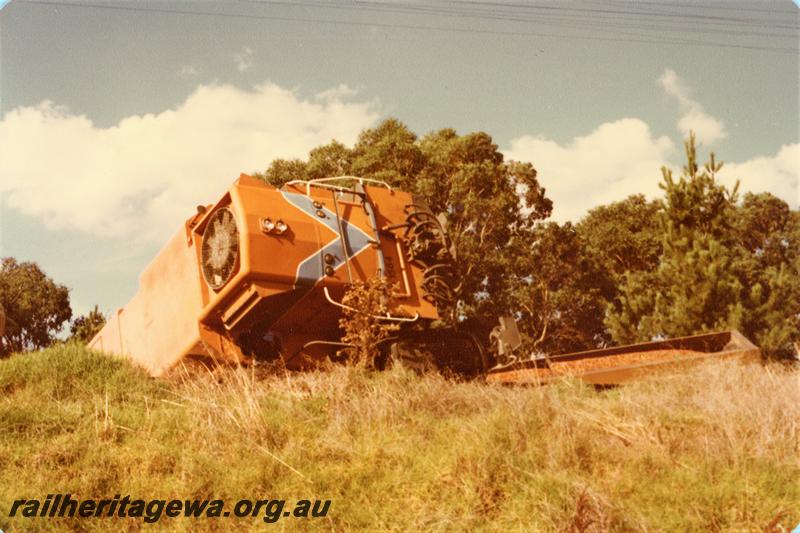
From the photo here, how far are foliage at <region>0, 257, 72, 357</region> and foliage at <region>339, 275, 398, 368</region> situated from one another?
15209 millimetres

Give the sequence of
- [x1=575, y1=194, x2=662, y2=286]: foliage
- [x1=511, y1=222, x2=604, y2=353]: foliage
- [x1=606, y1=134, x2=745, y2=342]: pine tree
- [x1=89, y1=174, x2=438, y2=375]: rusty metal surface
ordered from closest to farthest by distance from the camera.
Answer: [x1=89, y1=174, x2=438, y2=375]: rusty metal surface, [x1=606, y1=134, x2=745, y2=342]: pine tree, [x1=511, y1=222, x2=604, y2=353]: foliage, [x1=575, y1=194, x2=662, y2=286]: foliage

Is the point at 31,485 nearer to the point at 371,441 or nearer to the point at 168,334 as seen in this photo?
the point at 371,441

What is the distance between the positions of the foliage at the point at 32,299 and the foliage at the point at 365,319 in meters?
15.2

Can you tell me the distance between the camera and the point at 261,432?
4.19 meters

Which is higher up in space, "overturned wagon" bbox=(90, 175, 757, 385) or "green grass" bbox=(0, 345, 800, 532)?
"overturned wagon" bbox=(90, 175, 757, 385)

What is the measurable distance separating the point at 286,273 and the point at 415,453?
2.67 meters

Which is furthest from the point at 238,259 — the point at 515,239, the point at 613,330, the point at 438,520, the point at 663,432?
the point at 515,239

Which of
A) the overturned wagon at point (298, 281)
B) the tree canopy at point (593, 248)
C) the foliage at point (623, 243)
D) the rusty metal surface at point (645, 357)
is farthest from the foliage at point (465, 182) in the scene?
the overturned wagon at point (298, 281)

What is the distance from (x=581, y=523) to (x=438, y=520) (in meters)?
0.75

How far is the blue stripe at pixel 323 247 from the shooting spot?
605 cm

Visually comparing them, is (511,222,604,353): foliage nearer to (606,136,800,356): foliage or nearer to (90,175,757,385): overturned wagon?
(606,136,800,356): foliage

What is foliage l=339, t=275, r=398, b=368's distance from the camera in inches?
235

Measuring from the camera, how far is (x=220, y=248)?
6.28 meters

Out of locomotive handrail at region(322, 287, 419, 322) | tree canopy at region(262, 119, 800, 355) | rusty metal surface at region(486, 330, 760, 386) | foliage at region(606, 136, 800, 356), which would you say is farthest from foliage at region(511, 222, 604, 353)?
locomotive handrail at region(322, 287, 419, 322)
